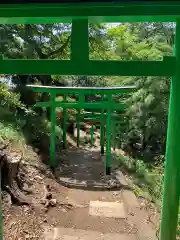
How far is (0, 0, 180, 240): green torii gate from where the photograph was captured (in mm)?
2025

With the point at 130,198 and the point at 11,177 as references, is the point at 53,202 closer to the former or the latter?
the point at 11,177

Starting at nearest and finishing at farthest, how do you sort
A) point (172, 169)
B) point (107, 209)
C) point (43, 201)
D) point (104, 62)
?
point (104, 62), point (172, 169), point (43, 201), point (107, 209)

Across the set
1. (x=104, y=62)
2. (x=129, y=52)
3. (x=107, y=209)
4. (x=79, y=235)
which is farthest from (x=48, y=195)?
(x=129, y=52)

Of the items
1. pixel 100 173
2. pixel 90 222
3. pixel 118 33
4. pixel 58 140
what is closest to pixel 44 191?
pixel 90 222

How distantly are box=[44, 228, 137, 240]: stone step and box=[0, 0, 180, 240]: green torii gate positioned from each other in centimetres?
245

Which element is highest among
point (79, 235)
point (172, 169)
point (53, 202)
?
point (172, 169)

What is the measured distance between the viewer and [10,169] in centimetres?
516

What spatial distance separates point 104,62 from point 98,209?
4.32 metres

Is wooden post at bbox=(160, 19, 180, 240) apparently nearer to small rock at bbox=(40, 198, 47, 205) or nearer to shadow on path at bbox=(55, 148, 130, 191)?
small rock at bbox=(40, 198, 47, 205)

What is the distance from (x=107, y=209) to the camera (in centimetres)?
585

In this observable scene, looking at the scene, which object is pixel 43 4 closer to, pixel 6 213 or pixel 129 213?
pixel 6 213

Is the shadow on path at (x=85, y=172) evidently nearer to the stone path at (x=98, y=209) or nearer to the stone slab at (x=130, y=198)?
the stone path at (x=98, y=209)

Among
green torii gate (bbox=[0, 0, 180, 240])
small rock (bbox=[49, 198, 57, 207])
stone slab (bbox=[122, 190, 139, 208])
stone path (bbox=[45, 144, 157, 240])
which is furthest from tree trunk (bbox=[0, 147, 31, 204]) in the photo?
green torii gate (bbox=[0, 0, 180, 240])

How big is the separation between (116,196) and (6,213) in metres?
2.85
